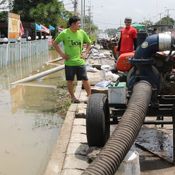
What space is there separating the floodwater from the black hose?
4.96ft

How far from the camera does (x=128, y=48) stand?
1083 cm

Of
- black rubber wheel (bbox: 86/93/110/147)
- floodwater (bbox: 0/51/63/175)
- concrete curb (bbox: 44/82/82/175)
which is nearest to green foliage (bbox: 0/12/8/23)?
floodwater (bbox: 0/51/63/175)

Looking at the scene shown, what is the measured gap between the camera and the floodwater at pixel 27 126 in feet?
18.5

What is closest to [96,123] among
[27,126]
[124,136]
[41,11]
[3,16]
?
[124,136]

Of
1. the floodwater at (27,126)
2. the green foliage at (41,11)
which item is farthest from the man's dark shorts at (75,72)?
the green foliage at (41,11)

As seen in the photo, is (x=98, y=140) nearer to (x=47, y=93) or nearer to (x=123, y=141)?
(x=123, y=141)

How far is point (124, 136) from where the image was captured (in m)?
3.99

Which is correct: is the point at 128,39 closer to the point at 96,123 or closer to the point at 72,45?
the point at 72,45

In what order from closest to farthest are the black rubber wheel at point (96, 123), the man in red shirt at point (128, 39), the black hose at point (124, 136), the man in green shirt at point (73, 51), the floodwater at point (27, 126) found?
1. the black hose at point (124, 136)
2. the black rubber wheel at point (96, 123)
3. the floodwater at point (27, 126)
4. the man in green shirt at point (73, 51)
5. the man in red shirt at point (128, 39)

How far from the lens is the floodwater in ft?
18.5

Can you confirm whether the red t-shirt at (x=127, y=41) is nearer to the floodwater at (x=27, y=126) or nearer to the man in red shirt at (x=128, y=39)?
the man in red shirt at (x=128, y=39)

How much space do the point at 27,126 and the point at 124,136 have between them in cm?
373

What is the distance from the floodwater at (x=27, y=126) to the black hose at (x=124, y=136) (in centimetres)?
151

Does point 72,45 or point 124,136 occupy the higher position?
point 72,45
